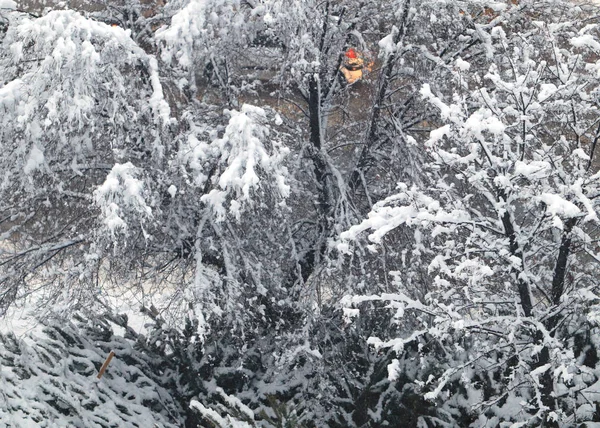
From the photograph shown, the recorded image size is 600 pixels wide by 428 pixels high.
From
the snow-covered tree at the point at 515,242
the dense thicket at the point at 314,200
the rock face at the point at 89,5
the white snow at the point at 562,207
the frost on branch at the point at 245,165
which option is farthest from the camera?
the rock face at the point at 89,5

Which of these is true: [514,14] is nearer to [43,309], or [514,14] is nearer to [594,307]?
[594,307]

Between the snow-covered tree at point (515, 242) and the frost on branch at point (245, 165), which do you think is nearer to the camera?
the snow-covered tree at point (515, 242)

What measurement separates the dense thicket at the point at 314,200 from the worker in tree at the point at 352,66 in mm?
149

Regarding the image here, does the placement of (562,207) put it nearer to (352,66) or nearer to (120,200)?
(120,200)

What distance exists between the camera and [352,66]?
29.0 feet

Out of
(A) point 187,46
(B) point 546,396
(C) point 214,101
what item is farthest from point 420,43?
(B) point 546,396

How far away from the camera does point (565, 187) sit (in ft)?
16.5

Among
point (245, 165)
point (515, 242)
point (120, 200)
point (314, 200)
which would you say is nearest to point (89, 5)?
point (314, 200)

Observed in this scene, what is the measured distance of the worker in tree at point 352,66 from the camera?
28.3 feet

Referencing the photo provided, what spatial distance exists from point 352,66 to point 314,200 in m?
1.71

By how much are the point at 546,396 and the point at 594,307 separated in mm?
749

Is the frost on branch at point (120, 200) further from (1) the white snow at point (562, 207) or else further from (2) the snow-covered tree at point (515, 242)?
(1) the white snow at point (562, 207)

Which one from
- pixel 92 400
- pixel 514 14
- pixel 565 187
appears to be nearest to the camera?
pixel 565 187

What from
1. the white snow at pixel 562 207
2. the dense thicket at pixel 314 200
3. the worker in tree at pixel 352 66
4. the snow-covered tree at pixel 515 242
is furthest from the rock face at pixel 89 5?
the white snow at pixel 562 207
